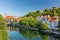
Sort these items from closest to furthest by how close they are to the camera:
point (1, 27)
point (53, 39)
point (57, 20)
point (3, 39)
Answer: point (3, 39), point (1, 27), point (53, 39), point (57, 20)

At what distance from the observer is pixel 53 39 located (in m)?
32.9

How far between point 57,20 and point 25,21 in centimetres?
965

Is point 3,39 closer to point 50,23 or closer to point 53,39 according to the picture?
point 53,39

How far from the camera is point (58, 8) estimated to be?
3255 inches

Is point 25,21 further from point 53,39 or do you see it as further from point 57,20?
point 53,39

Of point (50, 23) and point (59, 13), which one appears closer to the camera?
point (50, 23)

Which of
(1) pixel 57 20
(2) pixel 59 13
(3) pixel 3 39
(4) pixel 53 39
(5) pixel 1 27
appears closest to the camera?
(3) pixel 3 39

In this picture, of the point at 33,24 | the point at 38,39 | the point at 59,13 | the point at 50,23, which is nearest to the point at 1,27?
the point at 38,39

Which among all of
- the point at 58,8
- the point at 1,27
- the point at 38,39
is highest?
the point at 58,8

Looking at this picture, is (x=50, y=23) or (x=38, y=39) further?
(x=50, y=23)

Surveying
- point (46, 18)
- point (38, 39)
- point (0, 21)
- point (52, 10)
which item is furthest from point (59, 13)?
point (0, 21)

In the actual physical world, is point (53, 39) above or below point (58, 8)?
below

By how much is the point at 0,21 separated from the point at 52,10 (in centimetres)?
5476

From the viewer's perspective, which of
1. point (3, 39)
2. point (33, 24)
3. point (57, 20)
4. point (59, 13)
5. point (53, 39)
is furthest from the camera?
point (59, 13)
